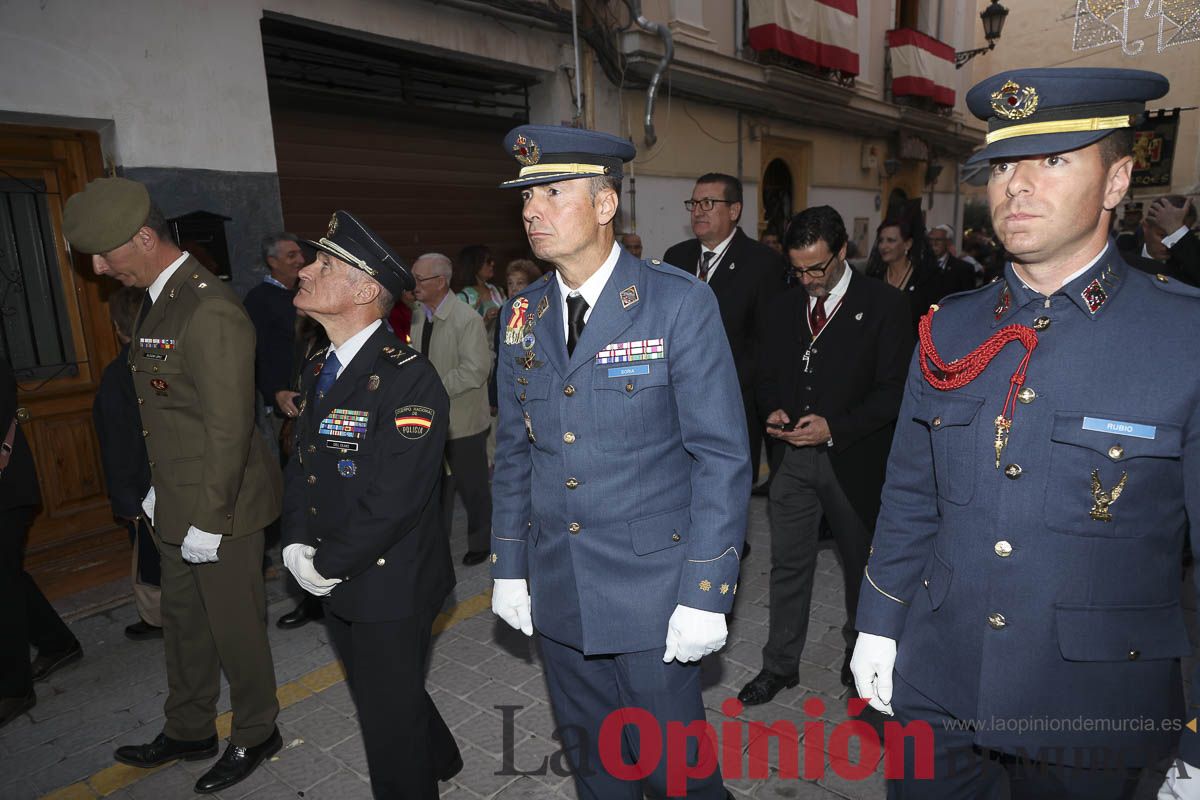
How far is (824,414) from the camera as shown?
140 inches

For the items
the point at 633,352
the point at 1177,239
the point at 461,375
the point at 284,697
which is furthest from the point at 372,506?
the point at 1177,239

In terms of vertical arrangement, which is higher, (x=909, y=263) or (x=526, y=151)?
(x=526, y=151)

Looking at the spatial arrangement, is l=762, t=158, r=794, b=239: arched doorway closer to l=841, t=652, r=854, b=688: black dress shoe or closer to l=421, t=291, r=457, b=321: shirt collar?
l=421, t=291, r=457, b=321: shirt collar

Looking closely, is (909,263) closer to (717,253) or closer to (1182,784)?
(717,253)

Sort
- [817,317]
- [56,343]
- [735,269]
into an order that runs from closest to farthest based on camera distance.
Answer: [817,317]
[735,269]
[56,343]

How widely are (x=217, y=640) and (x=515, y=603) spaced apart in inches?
62.3

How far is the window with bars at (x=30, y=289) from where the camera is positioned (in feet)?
18.5

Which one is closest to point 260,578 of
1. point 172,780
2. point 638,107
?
point 172,780

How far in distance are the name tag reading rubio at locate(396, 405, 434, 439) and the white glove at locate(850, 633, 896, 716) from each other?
1.63m

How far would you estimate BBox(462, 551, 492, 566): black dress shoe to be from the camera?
567cm

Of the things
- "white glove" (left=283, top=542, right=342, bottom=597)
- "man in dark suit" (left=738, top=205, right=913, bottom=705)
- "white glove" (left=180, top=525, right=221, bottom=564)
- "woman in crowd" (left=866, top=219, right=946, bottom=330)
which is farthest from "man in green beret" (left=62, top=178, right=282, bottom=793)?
"woman in crowd" (left=866, top=219, right=946, bottom=330)

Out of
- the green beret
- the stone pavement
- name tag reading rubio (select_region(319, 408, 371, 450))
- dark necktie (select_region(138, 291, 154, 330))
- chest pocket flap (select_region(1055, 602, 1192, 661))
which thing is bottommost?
the stone pavement

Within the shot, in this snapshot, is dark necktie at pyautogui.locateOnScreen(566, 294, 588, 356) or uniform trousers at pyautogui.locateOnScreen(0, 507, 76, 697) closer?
dark necktie at pyautogui.locateOnScreen(566, 294, 588, 356)

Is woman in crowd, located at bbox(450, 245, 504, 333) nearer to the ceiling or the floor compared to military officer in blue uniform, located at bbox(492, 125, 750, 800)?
nearer to the ceiling
